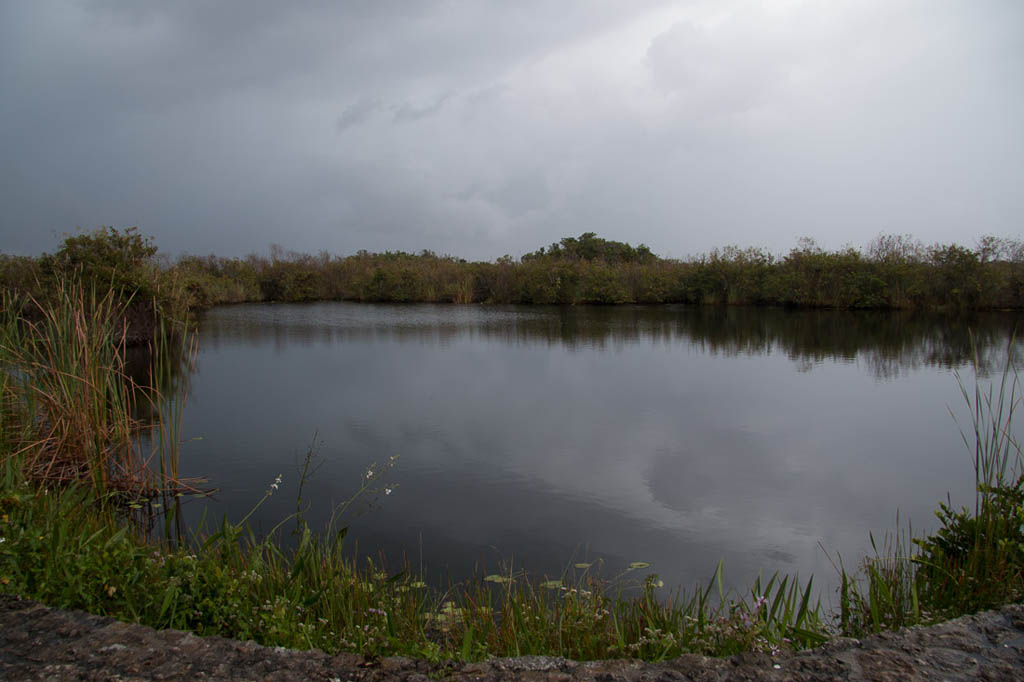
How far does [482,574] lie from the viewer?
4121mm

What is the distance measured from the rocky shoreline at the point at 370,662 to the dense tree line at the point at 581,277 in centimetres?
1259

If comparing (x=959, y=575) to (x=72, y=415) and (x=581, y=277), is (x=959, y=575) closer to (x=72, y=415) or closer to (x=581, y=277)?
(x=72, y=415)

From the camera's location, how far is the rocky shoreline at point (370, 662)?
2191 mm

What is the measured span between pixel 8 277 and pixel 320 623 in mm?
15400

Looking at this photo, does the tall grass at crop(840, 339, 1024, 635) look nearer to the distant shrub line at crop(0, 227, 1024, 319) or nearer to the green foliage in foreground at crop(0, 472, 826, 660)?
the green foliage in foreground at crop(0, 472, 826, 660)

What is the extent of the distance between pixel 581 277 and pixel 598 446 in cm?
2730

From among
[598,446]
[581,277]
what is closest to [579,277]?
[581,277]

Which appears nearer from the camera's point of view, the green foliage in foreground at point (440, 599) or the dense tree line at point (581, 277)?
the green foliage in foreground at point (440, 599)

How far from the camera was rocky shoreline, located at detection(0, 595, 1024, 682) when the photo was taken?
219cm

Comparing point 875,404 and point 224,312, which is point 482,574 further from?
point 224,312

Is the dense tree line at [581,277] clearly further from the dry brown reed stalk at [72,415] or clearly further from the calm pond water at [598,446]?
the dry brown reed stalk at [72,415]

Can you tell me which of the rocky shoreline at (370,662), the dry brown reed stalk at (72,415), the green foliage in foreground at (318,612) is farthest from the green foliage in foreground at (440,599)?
the dry brown reed stalk at (72,415)

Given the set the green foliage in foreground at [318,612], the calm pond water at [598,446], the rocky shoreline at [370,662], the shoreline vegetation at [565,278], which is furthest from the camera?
the shoreline vegetation at [565,278]

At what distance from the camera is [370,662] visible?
2.32m
